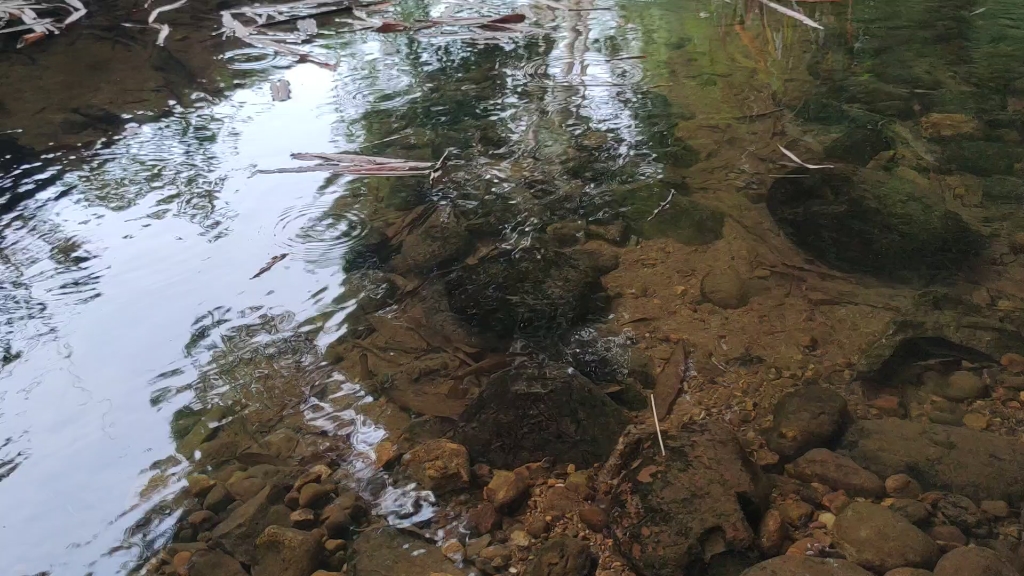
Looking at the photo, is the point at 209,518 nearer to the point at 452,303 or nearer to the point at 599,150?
the point at 452,303

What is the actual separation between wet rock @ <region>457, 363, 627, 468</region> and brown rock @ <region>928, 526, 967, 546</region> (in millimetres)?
927

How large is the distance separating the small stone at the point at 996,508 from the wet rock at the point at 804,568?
48cm

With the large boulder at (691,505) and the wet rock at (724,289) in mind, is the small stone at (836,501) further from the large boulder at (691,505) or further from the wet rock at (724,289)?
the wet rock at (724,289)

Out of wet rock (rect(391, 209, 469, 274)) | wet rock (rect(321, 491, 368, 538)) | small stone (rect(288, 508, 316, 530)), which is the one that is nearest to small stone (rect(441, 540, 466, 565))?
wet rock (rect(321, 491, 368, 538))

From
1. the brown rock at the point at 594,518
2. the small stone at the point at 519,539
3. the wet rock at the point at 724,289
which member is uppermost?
the wet rock at the point at 724,289

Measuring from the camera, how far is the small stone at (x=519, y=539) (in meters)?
2.09

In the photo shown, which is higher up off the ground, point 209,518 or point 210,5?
point 210,5

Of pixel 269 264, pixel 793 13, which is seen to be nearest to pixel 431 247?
pixel 269 264

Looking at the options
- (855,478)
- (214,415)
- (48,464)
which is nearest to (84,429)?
(48,464)

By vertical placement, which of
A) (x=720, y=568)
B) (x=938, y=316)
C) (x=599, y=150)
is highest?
(x=599, y=150)

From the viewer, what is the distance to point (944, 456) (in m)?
2.15

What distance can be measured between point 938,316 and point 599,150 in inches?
76.0

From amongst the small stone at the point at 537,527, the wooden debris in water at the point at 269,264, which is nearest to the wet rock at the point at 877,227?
the small stone at the point at 537,527

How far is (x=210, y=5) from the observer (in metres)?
7.27
